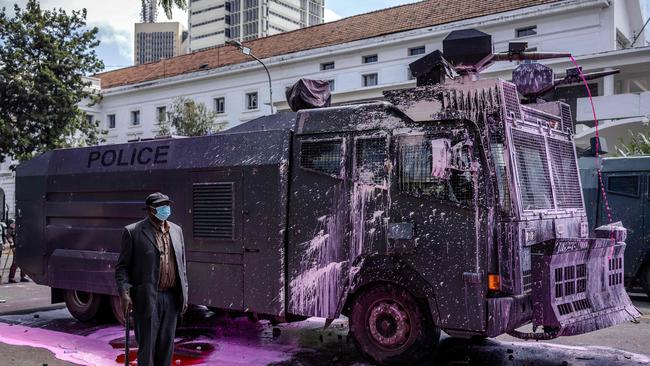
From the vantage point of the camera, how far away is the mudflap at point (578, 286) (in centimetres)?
579

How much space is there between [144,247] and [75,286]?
440 centimetres

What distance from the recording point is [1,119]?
72.6 ft

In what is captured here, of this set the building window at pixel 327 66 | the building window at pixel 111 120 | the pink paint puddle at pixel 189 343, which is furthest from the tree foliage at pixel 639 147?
the building window at pixel 111 120

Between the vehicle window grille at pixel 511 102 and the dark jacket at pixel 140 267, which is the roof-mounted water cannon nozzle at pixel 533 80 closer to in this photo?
the vehicle window grille at pixel 511 102

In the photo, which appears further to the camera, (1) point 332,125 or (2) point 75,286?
(2) point 75,286

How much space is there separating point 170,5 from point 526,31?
73.3 feet

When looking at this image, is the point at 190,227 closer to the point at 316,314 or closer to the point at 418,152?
the point at 316,314

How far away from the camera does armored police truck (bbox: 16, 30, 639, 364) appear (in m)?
5.87

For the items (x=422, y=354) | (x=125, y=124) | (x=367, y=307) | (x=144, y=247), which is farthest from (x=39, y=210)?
(x=125, y=124)

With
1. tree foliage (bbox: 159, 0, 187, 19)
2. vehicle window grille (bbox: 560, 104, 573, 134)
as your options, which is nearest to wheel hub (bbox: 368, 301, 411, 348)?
vehicle window grille (bbox: 560, 104, 573, 134)

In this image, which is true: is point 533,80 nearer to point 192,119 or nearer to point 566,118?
point 566,118

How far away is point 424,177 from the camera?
6.19 m

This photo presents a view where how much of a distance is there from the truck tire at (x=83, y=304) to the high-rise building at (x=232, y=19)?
444ft

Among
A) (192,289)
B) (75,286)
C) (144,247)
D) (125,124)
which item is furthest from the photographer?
(125,124)
